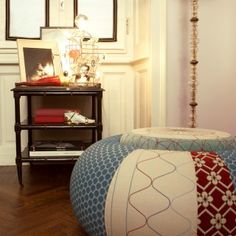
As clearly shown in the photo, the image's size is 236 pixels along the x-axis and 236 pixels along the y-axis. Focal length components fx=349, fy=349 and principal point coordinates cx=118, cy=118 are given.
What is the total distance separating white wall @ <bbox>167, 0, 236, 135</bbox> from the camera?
230cm

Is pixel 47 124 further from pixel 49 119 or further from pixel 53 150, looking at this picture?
pixel 53 150

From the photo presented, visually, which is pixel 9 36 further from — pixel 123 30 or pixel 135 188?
pixel 135 188

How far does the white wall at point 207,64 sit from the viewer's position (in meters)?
2.30

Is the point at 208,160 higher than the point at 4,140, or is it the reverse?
the point at 208,160

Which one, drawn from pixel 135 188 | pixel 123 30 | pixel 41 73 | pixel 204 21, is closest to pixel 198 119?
pixel 204 21

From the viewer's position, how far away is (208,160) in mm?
1162

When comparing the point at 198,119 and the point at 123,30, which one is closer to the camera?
the point at 198,119

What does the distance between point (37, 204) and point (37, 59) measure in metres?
1.08

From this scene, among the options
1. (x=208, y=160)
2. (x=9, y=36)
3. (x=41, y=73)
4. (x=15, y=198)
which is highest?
(x=9, y=36)

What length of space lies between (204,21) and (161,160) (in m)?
1.47

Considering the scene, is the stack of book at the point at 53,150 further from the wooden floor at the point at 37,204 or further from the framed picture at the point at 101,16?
the framed picture at the point at 101,16

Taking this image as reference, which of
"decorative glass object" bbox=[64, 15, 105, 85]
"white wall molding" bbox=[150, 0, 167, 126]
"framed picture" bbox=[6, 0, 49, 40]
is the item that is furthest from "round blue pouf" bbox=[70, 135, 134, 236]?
"framed picture" bbox=[6, 0, 49, 40]

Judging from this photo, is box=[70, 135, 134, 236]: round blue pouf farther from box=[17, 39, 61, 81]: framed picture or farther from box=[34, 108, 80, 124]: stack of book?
box=[17, 39, 61, 81]: framed picture

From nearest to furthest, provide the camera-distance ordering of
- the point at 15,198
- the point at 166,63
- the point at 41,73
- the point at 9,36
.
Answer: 1. the point at 15,198
2. the point at 166,63
3. the point at 41,73
4. the point at 9,36
